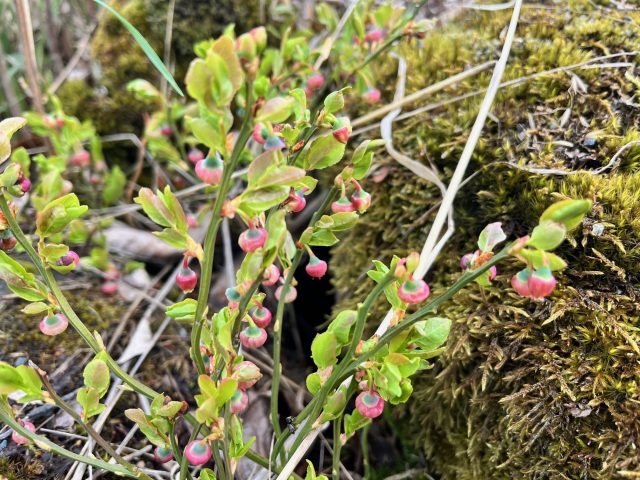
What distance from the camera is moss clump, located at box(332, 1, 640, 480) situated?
1055 mm

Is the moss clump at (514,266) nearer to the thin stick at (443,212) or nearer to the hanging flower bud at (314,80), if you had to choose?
the thin stick at (443,212)

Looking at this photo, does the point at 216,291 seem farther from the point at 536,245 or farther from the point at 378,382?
the point at 536,245

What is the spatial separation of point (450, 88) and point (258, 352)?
94 cm

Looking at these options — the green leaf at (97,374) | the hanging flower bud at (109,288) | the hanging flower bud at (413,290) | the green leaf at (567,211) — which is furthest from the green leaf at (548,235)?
the hanging flower bud at (109,288)

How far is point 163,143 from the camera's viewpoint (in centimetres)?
179

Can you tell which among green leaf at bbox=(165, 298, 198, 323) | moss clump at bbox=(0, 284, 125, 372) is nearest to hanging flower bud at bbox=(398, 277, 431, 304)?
green leaf at bbox=(165, 298, 198, 323)

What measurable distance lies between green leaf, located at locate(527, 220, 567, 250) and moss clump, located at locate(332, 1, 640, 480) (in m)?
0.46

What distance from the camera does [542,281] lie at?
29.4 inches

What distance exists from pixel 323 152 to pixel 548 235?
1.28 ft

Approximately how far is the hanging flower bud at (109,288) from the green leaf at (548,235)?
125 cm

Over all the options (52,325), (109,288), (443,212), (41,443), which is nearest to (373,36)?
(443,212)

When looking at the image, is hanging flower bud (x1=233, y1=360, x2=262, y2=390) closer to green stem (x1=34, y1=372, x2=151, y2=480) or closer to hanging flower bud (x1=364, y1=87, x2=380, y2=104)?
green stem (x1=34, y1=372, x2=151, y2=480)

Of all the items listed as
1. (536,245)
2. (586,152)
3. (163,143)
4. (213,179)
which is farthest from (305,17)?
(536,245)

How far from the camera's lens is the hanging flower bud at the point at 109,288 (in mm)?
1597
